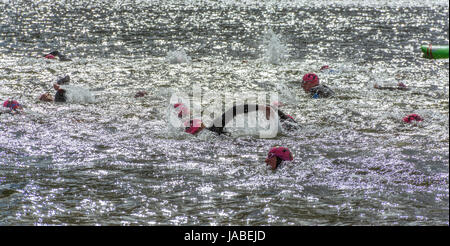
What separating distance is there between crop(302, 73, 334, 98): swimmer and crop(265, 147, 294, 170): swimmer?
646 cm

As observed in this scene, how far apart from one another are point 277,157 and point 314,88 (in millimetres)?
7014

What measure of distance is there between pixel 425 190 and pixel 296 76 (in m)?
12.1

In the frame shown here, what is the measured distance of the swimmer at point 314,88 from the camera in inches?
605

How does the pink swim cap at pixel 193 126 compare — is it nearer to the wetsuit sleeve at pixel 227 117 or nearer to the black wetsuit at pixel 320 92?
the wetsuit sleeve at pixel 227 117

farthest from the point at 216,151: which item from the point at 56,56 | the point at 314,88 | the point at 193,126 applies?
the point at 56,56

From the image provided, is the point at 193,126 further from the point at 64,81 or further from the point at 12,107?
the point at 64,81

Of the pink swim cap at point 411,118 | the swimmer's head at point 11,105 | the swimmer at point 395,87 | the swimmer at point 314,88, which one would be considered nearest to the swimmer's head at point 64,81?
the swimmer's head at point 11,105

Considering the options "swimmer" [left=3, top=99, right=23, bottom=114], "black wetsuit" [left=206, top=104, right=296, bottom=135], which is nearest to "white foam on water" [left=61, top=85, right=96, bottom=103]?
"swimmer" [left=3, top=99, right=23, bottom=114]

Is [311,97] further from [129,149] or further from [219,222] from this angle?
[219,222]

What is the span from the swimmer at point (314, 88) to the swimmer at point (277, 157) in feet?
21.2

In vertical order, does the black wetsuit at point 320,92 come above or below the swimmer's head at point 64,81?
below

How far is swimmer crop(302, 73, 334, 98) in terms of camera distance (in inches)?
605
